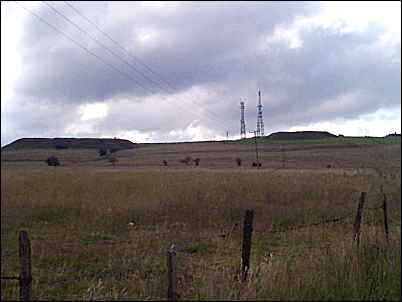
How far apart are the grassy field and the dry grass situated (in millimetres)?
28

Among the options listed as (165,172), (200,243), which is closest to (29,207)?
(200,243)

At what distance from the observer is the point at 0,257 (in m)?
11.0

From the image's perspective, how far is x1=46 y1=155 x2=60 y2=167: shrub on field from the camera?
691 cm

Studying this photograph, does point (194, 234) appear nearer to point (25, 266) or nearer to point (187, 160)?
point (25, 266)

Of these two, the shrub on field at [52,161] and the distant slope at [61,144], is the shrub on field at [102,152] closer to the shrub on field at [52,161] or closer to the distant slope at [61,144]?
the distant slope at [61,144]

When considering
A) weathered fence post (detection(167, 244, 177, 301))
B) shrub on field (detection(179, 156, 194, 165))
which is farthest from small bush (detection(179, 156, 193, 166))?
weathered fence post (detection(167, 244, 177, 301))

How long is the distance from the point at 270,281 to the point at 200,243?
261 inches

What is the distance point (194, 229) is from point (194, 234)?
0.93 meters

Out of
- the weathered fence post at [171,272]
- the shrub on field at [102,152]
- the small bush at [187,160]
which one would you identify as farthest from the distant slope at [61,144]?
the small bush at [187,160]

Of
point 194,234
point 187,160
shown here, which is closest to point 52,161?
point 194,234

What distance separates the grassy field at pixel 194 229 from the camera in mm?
6230

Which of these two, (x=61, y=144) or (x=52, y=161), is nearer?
(x=52, y=161)

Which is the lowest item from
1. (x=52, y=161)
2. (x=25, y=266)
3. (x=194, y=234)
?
(x=194, y=234)

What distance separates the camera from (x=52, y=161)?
7.10m
